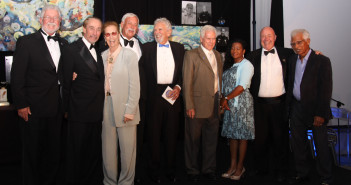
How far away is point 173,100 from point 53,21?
1.50 meters

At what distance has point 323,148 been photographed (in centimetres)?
339

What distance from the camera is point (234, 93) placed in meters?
3.47

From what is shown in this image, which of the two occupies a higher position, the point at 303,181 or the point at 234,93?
the point at 234,93

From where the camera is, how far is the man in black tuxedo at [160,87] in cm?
339

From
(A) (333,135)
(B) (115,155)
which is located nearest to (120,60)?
(B) (115,155)

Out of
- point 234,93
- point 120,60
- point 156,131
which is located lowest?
point 156,131

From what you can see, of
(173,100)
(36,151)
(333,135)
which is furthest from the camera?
(333,135)

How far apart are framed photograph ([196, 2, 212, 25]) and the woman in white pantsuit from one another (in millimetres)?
3700

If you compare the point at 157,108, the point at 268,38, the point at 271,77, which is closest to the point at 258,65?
the point at 271,77

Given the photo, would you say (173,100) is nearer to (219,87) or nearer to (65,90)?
(219,87)

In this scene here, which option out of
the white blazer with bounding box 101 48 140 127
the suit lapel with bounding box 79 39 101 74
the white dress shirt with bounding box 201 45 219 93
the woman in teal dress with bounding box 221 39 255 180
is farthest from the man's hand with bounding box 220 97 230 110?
the suit lapel with bounding box 79 39 101 74

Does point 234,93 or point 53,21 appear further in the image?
point 234,93

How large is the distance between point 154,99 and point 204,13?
12.1 ft

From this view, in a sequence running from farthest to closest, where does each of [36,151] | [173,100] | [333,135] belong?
[333,135] < [173,100] < [36,151]
